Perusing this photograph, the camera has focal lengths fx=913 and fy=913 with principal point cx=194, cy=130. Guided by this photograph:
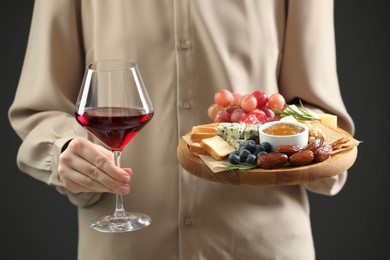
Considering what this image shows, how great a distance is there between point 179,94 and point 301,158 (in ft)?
1.76

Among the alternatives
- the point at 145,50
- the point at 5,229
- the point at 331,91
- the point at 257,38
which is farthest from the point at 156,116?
the point at 5,229

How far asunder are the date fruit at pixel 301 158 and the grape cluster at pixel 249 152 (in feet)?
0.29

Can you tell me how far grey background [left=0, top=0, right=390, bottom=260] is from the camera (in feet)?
12.2

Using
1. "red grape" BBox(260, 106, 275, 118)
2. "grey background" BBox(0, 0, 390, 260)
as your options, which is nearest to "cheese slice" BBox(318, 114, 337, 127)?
"red grape" BBox(260, 106, 275, 118)

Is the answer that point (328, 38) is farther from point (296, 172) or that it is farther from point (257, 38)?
point (296, 172)

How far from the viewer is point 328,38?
109 inches

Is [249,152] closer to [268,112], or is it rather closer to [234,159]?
[234,159]

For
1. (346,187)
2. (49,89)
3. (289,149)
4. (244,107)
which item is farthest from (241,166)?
(346,187)

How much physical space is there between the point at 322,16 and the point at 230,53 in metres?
0.33

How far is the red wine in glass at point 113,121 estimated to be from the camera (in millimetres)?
2166

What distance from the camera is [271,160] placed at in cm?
216

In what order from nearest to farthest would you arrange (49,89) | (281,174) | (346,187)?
(281,174) → (49,89) → (346,187)

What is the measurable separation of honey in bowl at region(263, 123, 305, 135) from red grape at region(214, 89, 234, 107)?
0.58 feet

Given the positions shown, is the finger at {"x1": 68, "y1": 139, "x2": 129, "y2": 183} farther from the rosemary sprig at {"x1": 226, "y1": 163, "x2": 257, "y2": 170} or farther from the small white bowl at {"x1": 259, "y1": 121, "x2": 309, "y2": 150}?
the small white bowl at {"x1": 259, "y1": 121, "x2": 309, "y2": 150}
